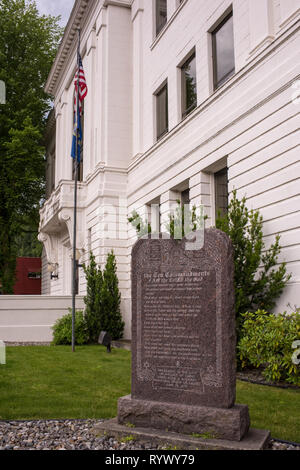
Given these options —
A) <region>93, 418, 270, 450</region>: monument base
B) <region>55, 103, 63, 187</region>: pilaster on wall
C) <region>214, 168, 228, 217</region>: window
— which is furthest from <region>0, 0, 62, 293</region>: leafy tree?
<region>93, 418, 270, 450</region>: monument base

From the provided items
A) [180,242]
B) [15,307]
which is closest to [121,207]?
[15,307]

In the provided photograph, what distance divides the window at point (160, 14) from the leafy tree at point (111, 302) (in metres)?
8.96

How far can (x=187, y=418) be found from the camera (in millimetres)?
4930

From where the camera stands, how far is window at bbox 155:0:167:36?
17703 mm

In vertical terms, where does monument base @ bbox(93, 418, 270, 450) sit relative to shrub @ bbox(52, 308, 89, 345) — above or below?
below

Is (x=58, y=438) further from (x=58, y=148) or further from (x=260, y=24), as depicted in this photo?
(x=58, y=148)

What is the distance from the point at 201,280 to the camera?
5.14 meters

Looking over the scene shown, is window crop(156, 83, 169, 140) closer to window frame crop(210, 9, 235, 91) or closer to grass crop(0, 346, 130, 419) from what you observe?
window frame crop(210, 9, 235, 91)

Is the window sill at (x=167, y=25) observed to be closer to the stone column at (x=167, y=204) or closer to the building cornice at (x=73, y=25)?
the building cornice at (x=73, y=25)

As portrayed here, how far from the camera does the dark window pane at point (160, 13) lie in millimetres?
17734

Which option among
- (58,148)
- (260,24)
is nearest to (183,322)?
(260,24)

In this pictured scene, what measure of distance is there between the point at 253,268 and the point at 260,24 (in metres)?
5.75

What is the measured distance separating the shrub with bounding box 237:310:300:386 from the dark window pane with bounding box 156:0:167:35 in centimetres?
1320

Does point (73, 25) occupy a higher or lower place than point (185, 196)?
higher
